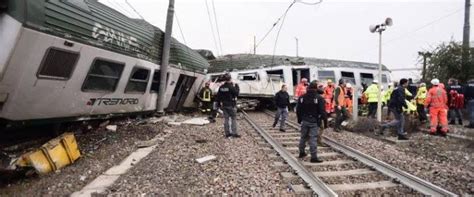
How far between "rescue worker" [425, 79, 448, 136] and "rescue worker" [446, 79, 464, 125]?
2124 millimetres

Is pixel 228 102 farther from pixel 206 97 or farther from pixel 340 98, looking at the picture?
pixel 206 97

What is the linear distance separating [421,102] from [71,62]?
33.1 feet

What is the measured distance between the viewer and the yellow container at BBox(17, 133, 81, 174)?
23.6ft

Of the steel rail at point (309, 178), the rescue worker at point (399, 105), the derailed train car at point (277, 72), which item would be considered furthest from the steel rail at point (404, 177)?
the derailed train car at point (277, 72)

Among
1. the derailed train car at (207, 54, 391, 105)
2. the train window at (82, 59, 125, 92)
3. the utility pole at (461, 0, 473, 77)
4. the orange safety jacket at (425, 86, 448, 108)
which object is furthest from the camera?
the derailed train car at (207, 54, 391, 105)

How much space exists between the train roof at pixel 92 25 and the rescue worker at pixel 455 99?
8.81m

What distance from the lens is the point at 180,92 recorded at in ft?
54.3

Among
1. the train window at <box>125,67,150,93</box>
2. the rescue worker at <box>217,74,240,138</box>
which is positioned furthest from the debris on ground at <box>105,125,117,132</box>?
the rescue worker at <box>217,74,240,138</box>

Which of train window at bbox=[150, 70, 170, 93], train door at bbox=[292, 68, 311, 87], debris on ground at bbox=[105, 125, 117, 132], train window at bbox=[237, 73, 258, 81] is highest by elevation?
train door at bbox=[292, 68, 311, 87]

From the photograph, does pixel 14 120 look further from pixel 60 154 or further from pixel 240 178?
pixel 240 178

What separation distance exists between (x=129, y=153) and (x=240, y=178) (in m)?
3.48

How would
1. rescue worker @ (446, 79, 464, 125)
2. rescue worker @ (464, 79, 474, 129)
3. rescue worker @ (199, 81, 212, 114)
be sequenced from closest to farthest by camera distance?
1. rescue worker @ (464, 79, 474, 129)
2. rescue worker @ (446, 79, 464, 125)
3. rescue worker @ (199, 81, 212, 114)

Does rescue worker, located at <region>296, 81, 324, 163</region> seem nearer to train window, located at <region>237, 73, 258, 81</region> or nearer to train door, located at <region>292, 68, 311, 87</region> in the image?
train window, located at <region>237, 73, 258, 81</region>

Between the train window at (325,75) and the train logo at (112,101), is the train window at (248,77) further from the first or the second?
the train logo at (112,101)
